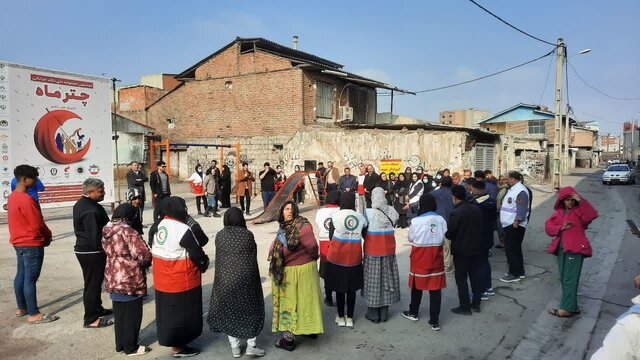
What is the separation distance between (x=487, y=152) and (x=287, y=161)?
906 cm

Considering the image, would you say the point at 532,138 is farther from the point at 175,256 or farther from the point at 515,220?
the point at 175,256

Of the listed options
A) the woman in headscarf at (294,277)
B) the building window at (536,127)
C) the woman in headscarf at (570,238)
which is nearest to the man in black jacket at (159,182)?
the woman in headscarf at (294,277)

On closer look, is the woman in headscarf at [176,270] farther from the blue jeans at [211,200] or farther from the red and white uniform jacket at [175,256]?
the blue jeans at [211,200]

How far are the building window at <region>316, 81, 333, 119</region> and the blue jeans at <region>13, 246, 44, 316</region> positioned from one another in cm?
1670

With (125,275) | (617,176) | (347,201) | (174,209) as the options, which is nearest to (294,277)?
(347,201)

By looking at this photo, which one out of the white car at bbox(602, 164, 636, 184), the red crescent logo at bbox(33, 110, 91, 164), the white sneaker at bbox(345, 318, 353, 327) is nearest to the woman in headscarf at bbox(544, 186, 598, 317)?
the white sneaker at bbox(345, 318, 353, 327)

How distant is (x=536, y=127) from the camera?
4219 cm

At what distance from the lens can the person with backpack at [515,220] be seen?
21.2ft

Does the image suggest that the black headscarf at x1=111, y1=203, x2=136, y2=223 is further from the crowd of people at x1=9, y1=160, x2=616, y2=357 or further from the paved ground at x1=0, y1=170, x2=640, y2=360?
the paved ground at x1=0, y1=170, x2=640, y2=360

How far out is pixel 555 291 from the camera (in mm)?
6309

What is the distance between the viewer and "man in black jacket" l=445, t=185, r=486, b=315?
5.15 m

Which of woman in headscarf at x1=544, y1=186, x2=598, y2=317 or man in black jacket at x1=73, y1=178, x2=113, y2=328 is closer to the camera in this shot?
man in black jacket at x1=73, y1=178, x2=113, y2=328

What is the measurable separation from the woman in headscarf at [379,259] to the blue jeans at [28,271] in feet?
12.7

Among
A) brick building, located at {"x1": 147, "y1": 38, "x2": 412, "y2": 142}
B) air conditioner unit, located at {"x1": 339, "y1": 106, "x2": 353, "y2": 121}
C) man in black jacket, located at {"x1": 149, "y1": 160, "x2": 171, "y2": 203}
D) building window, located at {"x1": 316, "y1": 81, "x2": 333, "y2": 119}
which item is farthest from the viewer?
air conditioner unit, located at {"x1": 339, "y1": 106, "x2": 353, "y2": 121}
